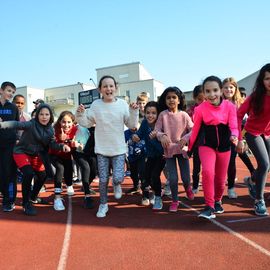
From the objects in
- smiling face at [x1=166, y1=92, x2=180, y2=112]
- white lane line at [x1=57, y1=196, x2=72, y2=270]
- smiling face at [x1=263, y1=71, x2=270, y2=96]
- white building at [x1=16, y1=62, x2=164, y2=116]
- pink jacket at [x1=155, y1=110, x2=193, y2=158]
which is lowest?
white lane line at [x1=57, y1=196, x2=72, y2=270]

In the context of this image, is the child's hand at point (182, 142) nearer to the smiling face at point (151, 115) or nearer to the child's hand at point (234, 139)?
the child's hand at point (234, 139)

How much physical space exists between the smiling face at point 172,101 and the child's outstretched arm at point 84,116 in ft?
3.61

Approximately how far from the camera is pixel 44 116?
17.7 ft

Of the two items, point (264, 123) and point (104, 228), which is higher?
point (264, 123)

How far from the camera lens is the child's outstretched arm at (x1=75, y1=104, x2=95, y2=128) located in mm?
4883

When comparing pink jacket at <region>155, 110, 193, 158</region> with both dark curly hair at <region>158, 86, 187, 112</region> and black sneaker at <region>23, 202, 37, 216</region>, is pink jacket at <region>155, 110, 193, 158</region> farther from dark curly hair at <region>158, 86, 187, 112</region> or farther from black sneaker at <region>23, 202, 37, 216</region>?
black sneaker at <region>23, 202, 37, 216</region>

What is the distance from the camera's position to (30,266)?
10.1 ft

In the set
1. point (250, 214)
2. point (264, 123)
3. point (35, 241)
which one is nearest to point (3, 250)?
point (35, 241)

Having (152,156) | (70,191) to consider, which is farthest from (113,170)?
(70,191)

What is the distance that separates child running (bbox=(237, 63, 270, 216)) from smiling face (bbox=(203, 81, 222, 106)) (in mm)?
409

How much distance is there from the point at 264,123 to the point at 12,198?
389 cm

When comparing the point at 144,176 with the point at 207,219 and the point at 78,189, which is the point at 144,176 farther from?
the point at 78,189

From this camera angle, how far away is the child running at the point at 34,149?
5219mm

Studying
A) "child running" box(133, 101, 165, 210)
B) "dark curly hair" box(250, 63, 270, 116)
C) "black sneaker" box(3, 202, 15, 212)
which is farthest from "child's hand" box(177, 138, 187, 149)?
"black sneaker" box(3, 202, 15, 212)
